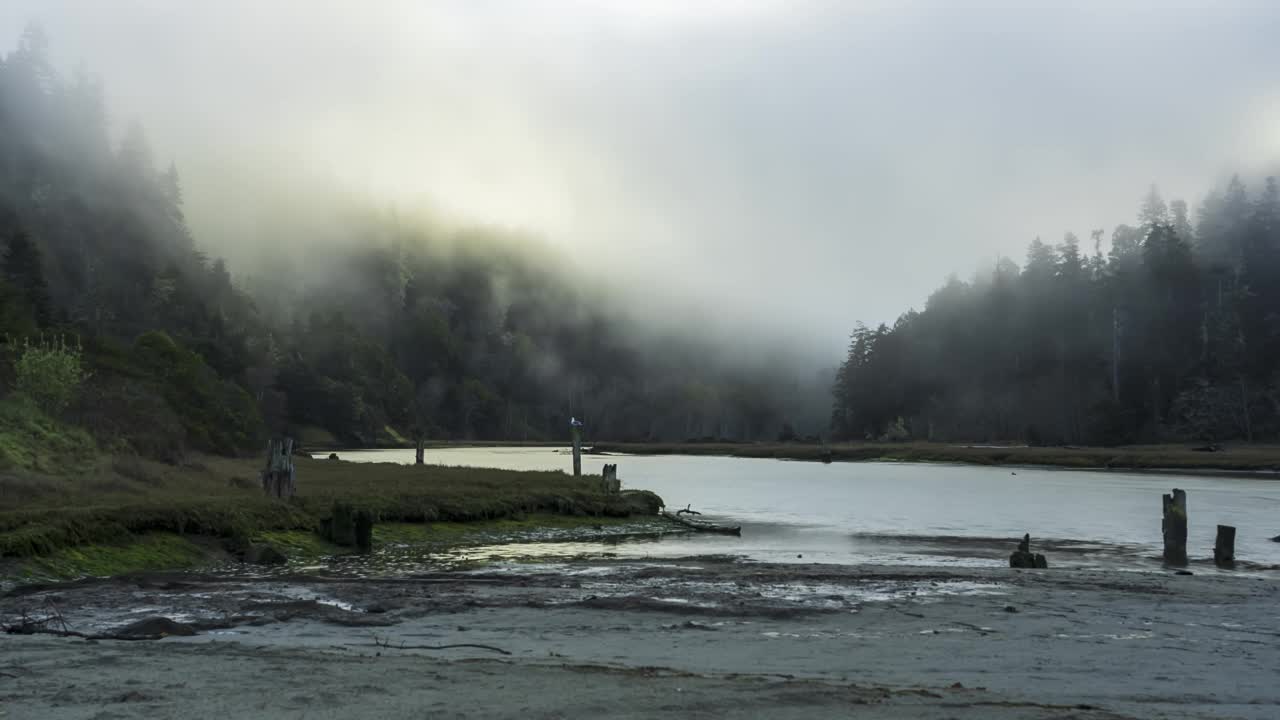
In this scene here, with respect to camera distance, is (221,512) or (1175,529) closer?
(221,512)

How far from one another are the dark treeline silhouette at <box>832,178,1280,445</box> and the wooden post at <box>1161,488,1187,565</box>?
11093 centimetres

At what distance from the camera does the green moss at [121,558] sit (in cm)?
2344

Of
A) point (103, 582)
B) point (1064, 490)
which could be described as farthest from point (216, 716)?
point (1064, 490)

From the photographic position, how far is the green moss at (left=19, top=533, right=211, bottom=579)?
23.4 meters

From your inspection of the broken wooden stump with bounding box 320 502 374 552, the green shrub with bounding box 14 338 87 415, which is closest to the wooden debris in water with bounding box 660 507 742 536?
the broken wooden stump with bounding box 320 502 374 552

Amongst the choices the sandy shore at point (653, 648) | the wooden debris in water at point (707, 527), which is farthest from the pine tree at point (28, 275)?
the sandy shore at point (653, 648)

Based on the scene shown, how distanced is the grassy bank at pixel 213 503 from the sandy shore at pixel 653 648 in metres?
4.08

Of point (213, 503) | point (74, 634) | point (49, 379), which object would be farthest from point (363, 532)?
point (49, 379)

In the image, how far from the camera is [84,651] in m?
14.6

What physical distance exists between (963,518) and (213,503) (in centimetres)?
4181

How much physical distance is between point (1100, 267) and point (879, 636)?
189m

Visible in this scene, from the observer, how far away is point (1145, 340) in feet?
527

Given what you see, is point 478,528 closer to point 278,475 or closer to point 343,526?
point 278,475

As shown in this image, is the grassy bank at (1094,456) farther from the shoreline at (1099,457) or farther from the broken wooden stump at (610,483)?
the broken wooden stump at (610,483)
